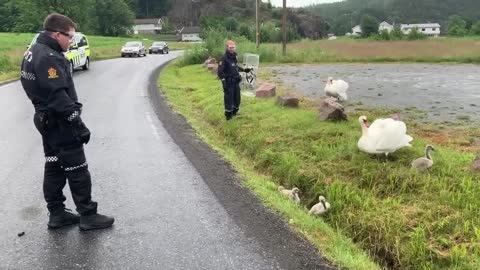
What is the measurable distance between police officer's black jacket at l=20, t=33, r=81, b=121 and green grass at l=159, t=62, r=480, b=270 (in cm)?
256

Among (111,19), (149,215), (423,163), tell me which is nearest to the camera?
(149,215)

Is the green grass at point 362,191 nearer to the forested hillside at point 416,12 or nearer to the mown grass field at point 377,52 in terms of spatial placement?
the mown grass field at point 377,52

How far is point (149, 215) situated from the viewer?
5.39m

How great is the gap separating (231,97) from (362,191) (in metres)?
5.30

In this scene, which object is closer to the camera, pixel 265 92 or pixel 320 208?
pixel 320 208

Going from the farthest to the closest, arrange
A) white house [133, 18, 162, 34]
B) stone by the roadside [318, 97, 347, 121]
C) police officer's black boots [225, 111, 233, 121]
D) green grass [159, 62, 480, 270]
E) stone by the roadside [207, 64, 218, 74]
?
white house [133, 18, 162, 34], stone by the roadside [207, 64, 218, 74], police officer's black boots [225, 111, 233, 121], stone by the roadside [318, 97, 347, 121], green grass [159, 62, 480, 270]

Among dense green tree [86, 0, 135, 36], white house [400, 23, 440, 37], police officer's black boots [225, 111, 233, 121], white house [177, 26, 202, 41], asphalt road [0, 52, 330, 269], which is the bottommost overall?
asphalt road [0, 52, 330, 269]

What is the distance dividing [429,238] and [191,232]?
2368mm

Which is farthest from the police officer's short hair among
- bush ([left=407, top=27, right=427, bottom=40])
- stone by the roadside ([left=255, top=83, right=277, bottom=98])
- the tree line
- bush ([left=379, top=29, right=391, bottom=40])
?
bush ([left=379, top=29, right=391, bottom=40])

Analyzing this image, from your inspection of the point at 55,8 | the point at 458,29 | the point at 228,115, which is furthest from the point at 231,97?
the point at 458,29

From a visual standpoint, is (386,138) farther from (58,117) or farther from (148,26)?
(148,26)

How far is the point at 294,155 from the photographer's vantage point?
7852mm

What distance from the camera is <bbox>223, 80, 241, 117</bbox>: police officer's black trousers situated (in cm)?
1098

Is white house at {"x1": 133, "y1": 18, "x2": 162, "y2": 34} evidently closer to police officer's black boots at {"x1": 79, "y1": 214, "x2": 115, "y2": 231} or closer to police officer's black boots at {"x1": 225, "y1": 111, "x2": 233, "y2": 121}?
police officer's black boots at {"x1": 225, "y1": 111, "x2": 233, "y2": 121}
